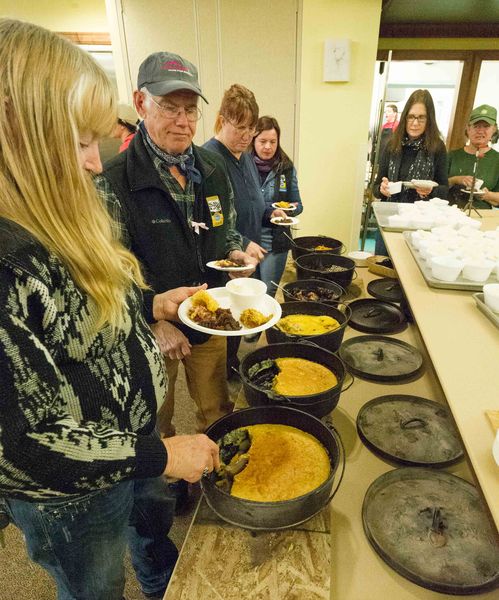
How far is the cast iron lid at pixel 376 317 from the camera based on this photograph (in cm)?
193

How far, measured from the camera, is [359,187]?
15.4 ft

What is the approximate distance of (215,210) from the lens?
1.79 meters

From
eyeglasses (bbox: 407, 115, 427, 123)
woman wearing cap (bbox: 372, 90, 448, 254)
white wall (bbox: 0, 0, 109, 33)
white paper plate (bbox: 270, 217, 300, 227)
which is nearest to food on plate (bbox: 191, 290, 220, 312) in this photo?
white paper plate (bbox: 270, 217, 300, 227)

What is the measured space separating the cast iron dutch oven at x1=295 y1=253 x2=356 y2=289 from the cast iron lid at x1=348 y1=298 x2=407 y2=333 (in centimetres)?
15

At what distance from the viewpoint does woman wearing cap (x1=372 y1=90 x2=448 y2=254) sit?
3.22m

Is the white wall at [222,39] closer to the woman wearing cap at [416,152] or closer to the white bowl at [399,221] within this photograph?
the woman wearing cap at [416,152]

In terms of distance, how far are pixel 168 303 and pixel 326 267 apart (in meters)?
1.13

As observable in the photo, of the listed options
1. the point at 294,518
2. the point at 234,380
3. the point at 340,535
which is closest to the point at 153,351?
the point at 294,518

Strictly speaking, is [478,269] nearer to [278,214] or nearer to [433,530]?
[433,530]

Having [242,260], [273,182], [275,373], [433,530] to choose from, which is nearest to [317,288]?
[242,260]

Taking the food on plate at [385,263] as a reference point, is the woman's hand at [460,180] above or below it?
above

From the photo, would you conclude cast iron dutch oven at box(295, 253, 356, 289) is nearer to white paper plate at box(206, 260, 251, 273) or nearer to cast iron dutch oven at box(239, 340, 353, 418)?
white paper plate at box(206, 260, 251, 273)

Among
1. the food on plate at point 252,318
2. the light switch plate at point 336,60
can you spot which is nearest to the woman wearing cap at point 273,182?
the light switch plate at point 336,60

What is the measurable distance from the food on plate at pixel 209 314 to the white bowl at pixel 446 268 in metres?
0.81
